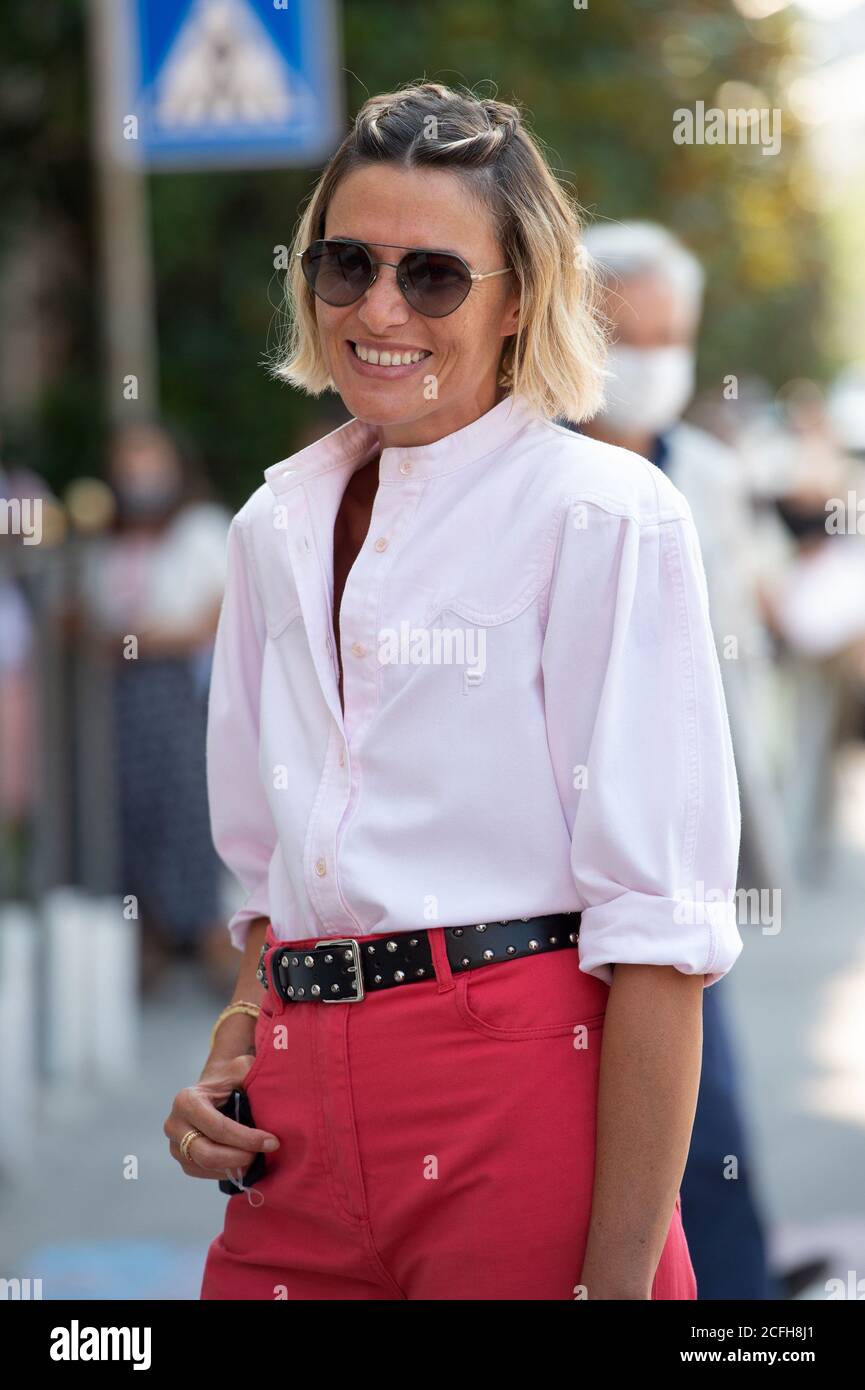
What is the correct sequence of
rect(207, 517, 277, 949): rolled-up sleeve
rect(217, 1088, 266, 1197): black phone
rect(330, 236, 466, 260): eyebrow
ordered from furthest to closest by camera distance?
rect(207, 517, 277, 949): rolled-up sleeve, rect(217, 1088, 266, 1197): black phone, rect(330, 236, 466, 260): eyebrow

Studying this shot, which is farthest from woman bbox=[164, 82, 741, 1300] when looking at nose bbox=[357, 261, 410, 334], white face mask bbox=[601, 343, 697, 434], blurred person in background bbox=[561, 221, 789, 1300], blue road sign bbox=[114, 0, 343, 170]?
blue road sign bbox=[114, 0, 343, 170]

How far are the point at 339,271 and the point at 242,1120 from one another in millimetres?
935

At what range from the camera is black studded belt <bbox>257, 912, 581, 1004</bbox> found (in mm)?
2037

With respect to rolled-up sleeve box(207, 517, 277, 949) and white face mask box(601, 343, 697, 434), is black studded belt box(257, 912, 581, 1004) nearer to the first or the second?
rolled-up sleeve box(207, 517, 277, 949)

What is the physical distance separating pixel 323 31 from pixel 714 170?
953 cm

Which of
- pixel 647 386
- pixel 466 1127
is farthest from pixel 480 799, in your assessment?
pixel 647 386

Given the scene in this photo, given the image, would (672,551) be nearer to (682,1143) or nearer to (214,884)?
(682,1143)

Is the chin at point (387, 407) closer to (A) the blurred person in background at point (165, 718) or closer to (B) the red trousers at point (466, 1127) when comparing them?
(B) the red trousers at point (466, 1127)

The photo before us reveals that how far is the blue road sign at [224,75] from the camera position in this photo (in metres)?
5.90

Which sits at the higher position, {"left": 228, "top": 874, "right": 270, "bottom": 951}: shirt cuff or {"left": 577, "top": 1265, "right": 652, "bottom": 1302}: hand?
{"left": 228, "top": 874, "right": 270, "bottom": 951}: shirt cuff

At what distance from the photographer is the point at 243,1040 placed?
236 cm

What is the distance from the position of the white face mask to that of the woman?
173cm

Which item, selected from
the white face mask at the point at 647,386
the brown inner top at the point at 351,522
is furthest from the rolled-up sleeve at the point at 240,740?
the white face mask at the point at 647,386

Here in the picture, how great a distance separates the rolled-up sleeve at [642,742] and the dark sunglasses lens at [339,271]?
0.37 meters
